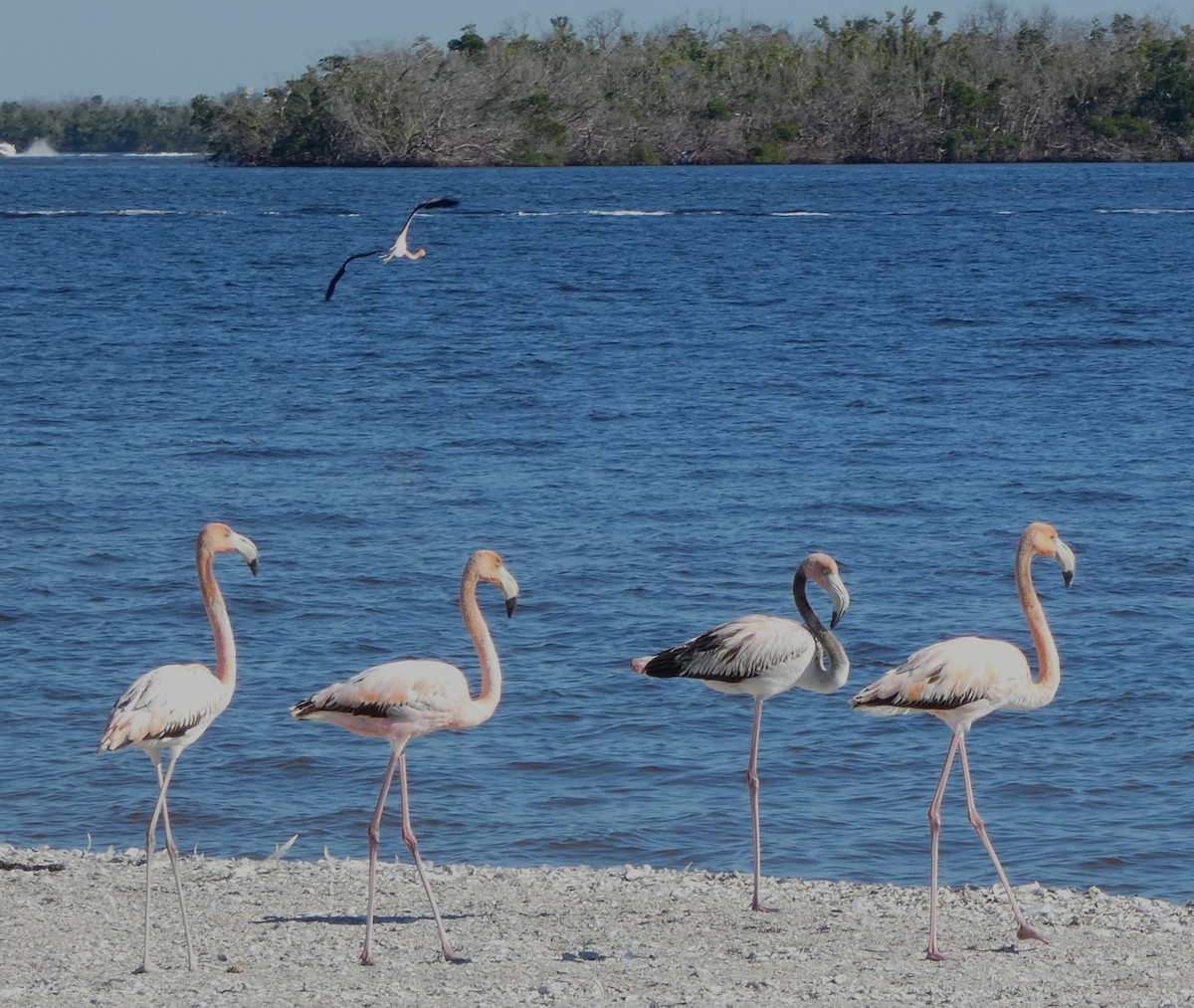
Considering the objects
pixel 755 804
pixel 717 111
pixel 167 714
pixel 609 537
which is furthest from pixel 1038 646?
pixel 717 111

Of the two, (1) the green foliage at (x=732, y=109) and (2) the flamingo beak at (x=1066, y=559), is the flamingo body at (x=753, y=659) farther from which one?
(1) the green foliage at (x=732, y=109)

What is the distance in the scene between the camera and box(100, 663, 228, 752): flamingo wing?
7.39 meters

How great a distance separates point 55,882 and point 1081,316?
111 ft

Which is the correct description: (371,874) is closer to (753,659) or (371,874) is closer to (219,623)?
(219,623)

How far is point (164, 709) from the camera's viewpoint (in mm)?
7469

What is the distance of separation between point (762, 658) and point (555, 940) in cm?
165

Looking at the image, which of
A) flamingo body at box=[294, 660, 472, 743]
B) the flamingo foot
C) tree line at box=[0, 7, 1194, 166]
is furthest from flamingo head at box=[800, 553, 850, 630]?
tree line at box=[0, 7, 1194, 166]

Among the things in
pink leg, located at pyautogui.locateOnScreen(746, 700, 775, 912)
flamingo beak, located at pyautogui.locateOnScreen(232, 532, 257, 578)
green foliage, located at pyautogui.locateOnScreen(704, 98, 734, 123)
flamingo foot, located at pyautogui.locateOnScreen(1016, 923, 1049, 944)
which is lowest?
flamingo foot, located at pyautogui.locateOnScreen(1016, 923, 1049, 944)

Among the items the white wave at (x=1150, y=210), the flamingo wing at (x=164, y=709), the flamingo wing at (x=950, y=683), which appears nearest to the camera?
the flamingo wing at (x=164, y=709)

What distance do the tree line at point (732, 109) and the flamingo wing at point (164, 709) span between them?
115 m

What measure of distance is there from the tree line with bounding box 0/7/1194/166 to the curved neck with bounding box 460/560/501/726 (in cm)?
11418

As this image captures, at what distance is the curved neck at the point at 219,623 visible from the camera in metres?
7.89

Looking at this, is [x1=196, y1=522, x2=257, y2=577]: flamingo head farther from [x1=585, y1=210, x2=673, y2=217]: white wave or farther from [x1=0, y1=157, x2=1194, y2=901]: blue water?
[x1=585, y1=210, x2=673, y2=217]: white wave

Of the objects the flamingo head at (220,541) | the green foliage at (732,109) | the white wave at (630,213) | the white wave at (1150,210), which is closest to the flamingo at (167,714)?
the flamingo head at (220,541)
